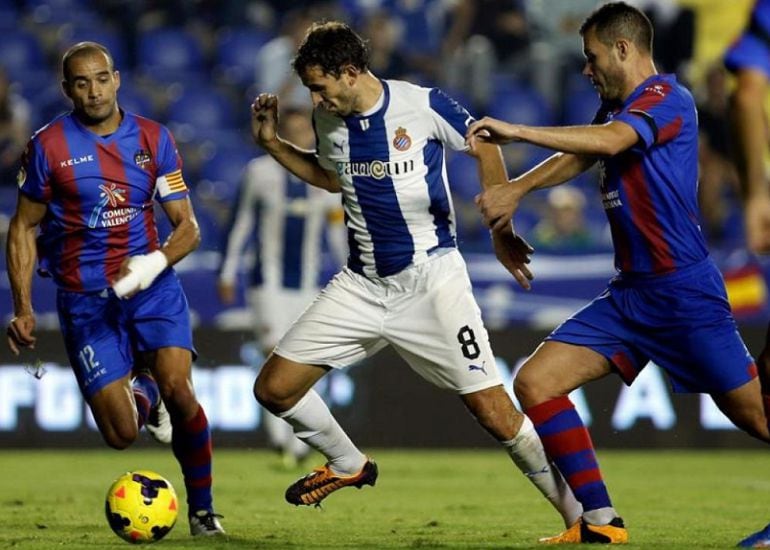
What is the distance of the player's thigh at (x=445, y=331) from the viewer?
7043mm

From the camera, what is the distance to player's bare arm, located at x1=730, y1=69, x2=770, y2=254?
492 centimetres

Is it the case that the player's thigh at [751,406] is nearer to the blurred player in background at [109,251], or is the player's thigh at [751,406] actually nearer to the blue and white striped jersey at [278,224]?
the blurred player in background at [109,251]

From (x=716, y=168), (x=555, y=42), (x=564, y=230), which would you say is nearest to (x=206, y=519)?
(x=564, y=230)

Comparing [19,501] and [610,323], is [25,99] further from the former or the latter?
[610,323]

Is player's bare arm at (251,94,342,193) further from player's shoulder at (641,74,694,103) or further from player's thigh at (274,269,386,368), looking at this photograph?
player's shoulder at (641,74,694,103)

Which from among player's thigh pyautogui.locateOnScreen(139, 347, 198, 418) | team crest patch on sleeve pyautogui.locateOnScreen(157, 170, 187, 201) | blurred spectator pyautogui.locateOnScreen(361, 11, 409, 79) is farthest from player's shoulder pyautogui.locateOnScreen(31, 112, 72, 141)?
blurred spectator pyautogui.locateOnScreen(361, 11, 409, 79)

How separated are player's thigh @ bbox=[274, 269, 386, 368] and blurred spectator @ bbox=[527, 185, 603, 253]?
20.0ft

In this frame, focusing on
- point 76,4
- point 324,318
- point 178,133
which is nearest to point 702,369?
point 324,318

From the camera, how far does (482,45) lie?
16.7m

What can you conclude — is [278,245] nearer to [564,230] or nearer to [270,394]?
[564,230]

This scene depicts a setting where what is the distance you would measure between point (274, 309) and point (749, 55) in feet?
23.6

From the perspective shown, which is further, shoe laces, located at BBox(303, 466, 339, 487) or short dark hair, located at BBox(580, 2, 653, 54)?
shoe laces, located at BBox(303, 466, 339, 487)

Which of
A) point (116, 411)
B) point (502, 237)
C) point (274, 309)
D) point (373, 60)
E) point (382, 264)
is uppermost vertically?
point (373, 60)

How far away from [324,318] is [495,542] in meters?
1.29
